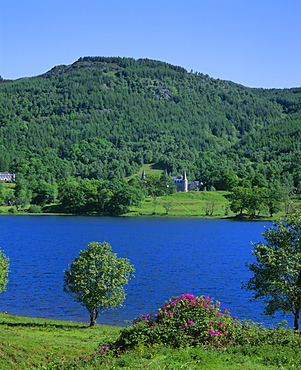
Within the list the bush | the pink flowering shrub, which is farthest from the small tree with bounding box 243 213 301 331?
the pink flowering shrub

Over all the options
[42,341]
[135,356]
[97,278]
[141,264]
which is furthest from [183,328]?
[141,264]

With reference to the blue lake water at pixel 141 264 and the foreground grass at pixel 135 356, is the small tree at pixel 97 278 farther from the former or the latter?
the foreground grass at pixel 135 356

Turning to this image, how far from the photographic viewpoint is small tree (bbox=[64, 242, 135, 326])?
40750 millimetres

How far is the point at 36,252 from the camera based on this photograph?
93062mm

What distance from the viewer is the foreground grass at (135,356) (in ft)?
64.6

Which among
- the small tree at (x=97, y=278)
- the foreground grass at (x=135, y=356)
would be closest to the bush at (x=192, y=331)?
the foreground grass at (x=135, y=356)

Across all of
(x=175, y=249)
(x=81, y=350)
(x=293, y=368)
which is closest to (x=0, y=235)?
(x=175, y=249)

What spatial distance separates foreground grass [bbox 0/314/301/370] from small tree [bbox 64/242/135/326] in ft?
25.5

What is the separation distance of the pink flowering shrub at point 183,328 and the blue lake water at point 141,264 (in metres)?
22.3

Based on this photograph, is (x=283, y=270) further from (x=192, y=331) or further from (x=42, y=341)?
(x=42, y=341)

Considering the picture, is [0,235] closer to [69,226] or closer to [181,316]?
[69,226]

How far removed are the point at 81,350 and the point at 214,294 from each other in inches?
1247

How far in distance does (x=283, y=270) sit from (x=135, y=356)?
1806 cm

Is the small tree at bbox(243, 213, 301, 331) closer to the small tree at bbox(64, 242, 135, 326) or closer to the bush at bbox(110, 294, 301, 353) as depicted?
the bush at bbox(110, 294, 301, 353)
